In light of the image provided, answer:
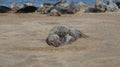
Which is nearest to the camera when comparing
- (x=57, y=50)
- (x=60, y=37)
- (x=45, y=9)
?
(x=57, y=50)

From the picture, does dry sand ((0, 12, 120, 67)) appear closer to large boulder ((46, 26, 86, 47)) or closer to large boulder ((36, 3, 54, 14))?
large boulder ((46, 26, 86, 47))

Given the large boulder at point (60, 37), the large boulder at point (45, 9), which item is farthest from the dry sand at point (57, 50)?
the large boulder at point (45, 9)

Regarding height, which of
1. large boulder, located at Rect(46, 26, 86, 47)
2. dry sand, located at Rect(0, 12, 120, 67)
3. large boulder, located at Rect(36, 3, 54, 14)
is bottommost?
large boulder, located at Rect(36, 3, 54, 14)

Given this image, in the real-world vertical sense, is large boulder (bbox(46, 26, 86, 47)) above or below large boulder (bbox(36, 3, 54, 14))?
above

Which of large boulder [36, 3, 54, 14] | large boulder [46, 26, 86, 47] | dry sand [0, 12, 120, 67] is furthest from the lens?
large boulder [36, 3, 54, 14]

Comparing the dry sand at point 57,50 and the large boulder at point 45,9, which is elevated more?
the dry sand at point 57,50

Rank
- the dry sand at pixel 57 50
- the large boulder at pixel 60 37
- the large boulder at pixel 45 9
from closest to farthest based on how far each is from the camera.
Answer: the dry sand at pixel 57 50 → the large boulder at pixel 60 37 → the large boulder at pixel 45 9

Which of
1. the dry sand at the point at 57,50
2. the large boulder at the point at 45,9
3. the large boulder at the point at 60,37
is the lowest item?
the large boulder at the point at 45,9

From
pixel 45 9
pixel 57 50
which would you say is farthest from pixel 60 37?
pixel 45 9

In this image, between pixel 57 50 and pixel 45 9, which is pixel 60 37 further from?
pixel 45 9

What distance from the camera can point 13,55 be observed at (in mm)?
9906

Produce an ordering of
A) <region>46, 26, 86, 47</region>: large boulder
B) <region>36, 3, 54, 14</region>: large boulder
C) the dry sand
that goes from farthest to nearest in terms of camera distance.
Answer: <region>36, 3, 54, 14</region>: large boulder, <region>46, 26, 86, 47</region>: large boulder, the dry sand

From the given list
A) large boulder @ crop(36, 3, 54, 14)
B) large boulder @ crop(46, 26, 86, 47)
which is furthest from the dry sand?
large boulder @ crop(36, 3, 54, 14)

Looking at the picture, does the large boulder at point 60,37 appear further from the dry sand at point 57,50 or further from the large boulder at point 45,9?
the large boulder at point 45,9
